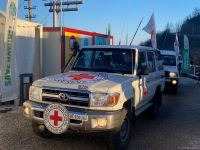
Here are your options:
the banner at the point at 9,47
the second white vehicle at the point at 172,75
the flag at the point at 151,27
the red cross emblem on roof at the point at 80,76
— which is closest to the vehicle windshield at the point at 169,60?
the second white vehicle at the point at 172,75

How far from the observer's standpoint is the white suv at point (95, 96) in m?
6.32

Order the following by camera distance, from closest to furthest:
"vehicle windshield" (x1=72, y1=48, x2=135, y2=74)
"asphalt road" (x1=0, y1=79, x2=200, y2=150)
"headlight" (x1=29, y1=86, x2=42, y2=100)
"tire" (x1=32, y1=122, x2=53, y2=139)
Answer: "headlight" (x1=29, y1=86, x2=42, y2=100) → "asphalt road" (x1=0, y1=79, x2=200, y2=150) → "tire" (x1=32, y1=122, x2=53, y2=139) → "vehicle windshield" (x1=72, y1=48, x2=135, y2=74)

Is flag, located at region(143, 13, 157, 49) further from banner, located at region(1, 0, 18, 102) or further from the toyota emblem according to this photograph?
the toyota emblem

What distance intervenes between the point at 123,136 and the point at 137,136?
1.20 metres

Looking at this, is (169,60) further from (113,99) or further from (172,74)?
(113,99)

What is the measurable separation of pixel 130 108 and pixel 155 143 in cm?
95

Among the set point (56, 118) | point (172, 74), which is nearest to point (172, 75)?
point (172, 74)

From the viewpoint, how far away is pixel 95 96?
6406 millimetres

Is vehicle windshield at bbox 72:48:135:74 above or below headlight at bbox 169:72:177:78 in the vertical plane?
above

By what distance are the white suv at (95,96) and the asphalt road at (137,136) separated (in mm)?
420

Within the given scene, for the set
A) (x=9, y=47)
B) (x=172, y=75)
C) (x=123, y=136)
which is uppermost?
(x=9, y=47)

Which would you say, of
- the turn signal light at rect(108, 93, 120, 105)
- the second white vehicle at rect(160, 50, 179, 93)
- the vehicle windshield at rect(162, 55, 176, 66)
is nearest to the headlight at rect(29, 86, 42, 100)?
the turn signal light at rect(108, 93, 120, 105)

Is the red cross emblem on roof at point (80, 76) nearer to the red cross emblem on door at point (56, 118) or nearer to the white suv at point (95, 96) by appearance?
the white suv at point (95, 96)

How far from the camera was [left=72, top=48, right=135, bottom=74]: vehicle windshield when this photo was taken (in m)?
7.89
